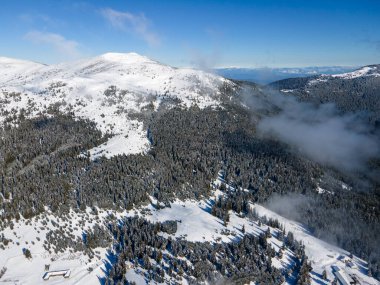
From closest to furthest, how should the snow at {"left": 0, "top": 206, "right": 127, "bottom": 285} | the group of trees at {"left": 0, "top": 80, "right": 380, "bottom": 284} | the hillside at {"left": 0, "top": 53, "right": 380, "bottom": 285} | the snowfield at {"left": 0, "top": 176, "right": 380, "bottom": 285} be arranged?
the snow at {"left": 0, "top": 206, "right": 127, "bottom": 285}
the snowfield at {"left": 0, "top": 176, "right": 380, "bottom": 285}
the hillside at {"left": 0, "top": 53, "right": 380, "bottom": 285}
the group of trees at {"left": 0, "top": 80, "right": 380, "bottom": 284}

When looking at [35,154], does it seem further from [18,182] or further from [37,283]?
[37,283]

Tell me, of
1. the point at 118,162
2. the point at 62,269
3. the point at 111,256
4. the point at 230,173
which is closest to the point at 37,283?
the point at 62,269

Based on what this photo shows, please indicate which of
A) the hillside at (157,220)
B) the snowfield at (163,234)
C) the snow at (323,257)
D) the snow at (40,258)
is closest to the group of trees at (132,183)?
the hillside at (157,220)

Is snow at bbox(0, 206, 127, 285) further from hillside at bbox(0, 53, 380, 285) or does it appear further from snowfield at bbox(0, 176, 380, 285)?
hillside at bbox(0, 53, 380, 285)

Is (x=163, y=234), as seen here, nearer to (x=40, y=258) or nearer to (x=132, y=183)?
(x=132, y=183)

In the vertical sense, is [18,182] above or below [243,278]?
above

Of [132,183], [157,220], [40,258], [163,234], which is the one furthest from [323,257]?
[40,258]

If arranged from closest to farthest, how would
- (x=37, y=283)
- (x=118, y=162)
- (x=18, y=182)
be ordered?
(x=37, y=283) → (x=18, y=182) → (x=118, y=162)

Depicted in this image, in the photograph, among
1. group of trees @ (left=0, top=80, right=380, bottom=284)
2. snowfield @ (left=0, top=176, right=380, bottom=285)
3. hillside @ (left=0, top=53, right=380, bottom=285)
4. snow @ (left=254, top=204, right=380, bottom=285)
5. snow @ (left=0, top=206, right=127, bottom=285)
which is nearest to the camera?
snow @ (left=0, top=206, right=127, bottom=285)

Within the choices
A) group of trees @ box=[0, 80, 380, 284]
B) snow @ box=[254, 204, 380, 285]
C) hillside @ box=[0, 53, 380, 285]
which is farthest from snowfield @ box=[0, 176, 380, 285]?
group of trees @ box=[0, 80, 380, 284]

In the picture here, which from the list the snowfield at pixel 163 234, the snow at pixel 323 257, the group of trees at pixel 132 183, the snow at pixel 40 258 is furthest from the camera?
the group of trees at pixel 132 183

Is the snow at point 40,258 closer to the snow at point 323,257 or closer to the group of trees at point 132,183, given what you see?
the group of trees at point 132,183
